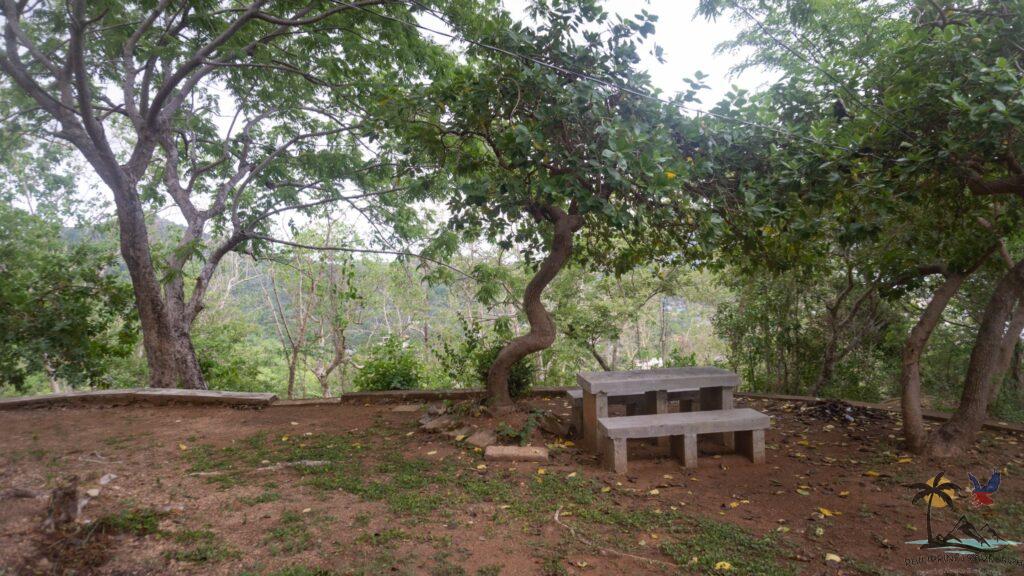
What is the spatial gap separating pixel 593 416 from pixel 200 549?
2.86m

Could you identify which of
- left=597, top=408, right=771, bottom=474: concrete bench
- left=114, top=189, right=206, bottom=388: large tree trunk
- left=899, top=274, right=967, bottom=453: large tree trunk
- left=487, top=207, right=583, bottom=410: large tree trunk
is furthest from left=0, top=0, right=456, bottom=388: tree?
left=899, top=274, right=967, bottom=453: large tree trunk

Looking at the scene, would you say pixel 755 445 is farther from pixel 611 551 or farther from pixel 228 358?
pixel 228 358

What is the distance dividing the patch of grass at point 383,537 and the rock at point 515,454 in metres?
1.32

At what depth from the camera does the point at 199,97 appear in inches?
312

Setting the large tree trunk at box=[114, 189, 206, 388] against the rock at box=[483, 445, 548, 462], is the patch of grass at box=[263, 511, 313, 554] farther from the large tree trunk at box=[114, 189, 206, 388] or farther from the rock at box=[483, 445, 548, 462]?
the large tree trunk at box=[114, 189, 206, 388]

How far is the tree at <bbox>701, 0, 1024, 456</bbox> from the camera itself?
285cm

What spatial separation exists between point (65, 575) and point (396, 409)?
3.69m

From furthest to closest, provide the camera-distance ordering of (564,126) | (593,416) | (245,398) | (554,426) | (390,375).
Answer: (390,375) → (245,398) → (554,426) → (593,416) → (564,126)

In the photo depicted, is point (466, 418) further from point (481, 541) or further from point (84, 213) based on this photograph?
point (84, 213)

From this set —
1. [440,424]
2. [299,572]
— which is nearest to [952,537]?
[299,572]

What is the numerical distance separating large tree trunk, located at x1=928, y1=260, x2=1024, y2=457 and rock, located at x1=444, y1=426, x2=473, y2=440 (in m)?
3.67

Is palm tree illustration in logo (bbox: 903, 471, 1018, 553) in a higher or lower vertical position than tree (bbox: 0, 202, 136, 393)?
lower

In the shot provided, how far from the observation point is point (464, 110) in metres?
3.95

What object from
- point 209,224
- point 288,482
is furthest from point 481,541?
point 209,224
